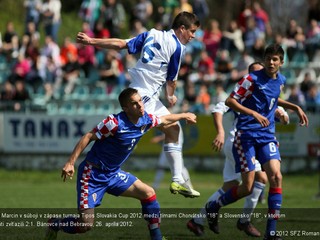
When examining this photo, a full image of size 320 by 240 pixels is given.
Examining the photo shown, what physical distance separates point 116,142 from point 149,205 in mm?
890

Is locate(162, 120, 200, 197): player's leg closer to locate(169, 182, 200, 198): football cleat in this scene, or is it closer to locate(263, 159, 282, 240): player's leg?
locate(169, 182, 200, 198): football cleat

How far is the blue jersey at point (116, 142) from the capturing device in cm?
1062

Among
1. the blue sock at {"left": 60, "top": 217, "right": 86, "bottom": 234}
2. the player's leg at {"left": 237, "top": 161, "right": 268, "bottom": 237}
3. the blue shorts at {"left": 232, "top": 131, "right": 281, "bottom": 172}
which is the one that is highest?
the blue shorts at {"left": 232, "top": 131, "right": 281, "bottom": 172}

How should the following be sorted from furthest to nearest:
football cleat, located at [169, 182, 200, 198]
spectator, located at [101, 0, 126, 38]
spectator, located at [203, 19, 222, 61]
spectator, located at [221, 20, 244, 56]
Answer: spectator, located at [101, 0, 126, 38] → spectator, located at [203, 19, 222, 61] → spectator, located at [221, 20, 244, 56] → football cleat, located at [169, 182, 200, 198]

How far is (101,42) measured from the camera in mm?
11781

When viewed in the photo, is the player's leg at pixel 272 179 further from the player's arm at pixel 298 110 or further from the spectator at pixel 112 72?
the spectator at pixel 112 72

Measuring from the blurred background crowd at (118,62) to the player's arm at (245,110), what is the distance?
36.6 ft

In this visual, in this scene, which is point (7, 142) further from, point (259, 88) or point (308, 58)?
point (259, 88)

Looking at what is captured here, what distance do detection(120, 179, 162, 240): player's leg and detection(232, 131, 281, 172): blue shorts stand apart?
4.96 feet

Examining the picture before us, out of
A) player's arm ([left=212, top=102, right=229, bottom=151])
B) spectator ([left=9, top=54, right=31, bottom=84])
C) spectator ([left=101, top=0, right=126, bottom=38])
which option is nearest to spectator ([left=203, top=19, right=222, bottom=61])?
spectator ([left=101, top=0, right=126, bottom=38])

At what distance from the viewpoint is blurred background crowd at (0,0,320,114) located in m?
24.8

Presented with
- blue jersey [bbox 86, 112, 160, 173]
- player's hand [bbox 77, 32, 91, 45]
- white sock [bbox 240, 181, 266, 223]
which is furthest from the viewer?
white sock [bbox 240, 181, 266, 223]

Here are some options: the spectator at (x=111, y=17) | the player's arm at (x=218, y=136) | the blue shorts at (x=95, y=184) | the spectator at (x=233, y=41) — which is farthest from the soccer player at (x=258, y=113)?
the spectator at (x=111, y=17)

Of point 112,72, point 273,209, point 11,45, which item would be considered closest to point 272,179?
point 273,209
